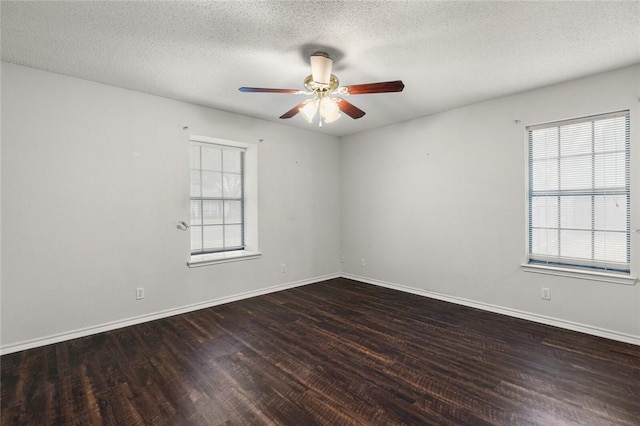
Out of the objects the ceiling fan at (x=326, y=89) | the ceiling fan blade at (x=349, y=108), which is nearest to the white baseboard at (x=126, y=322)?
the ceiling fan at (x=326, y=89)

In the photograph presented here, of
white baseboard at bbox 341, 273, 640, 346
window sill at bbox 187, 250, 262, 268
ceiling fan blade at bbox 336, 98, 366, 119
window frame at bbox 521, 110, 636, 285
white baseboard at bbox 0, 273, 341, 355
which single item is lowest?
white baseboard at bbox 0, 273, 341, 355

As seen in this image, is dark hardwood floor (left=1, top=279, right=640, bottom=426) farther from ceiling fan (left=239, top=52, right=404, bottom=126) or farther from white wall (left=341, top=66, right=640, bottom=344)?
ceiling fan (left=239, top=52, right=404, bottom=126)

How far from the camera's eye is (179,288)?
3.69m

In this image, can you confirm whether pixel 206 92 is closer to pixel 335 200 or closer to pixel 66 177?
pixel 66 177

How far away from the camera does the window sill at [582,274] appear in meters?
2.84

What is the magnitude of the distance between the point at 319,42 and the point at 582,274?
11.1 ft

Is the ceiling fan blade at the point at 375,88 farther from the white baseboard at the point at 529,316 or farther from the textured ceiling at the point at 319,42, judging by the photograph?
the white baseboard at the point at 529,316

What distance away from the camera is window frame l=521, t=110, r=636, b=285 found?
286 centimetres

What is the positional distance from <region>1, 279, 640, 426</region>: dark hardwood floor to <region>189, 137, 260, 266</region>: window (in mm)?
1052

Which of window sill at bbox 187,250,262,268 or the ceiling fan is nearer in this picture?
the ceiling fan

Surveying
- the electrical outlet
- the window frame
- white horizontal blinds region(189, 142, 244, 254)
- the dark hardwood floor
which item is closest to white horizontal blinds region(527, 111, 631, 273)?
the window frame

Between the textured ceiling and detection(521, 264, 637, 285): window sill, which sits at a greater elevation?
the textured ceiling

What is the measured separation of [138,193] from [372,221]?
3.38 metres

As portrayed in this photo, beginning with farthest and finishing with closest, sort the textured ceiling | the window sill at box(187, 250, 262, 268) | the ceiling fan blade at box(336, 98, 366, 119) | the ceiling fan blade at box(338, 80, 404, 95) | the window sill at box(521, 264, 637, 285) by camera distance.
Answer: the window sill at box(187, 250, 262, 268), the window sill at box(521, 264, 637, 285), the ceiling fan blade at box(336, 98, 366, 119), the ceiling fan blade at box(338, 80, 404, 95), the textured ceiling
